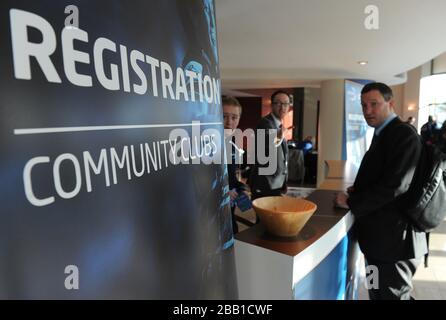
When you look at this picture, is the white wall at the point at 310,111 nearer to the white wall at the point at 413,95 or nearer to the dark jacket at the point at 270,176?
the white wall at the point at 413,95

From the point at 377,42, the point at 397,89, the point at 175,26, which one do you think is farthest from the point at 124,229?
the point at 397,89

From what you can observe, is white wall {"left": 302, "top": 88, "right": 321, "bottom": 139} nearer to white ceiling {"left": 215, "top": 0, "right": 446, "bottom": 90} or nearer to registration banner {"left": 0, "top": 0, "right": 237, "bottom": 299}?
white ceiling {"left": 215, "top": 0, "right": 446, "bottom": 90}

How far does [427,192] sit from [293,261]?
37.9 inches

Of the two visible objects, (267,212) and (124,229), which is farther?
(267,212)

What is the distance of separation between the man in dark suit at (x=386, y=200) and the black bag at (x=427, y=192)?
59 mm

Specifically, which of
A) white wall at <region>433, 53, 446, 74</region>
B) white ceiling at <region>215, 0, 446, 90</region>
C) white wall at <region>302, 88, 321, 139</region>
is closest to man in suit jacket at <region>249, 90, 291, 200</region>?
white ceiling at <region>215, 0, 446, 90</region>

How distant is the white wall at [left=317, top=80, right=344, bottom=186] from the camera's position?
20.5 feet

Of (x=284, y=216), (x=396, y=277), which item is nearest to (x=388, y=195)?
(x=396, y=277)

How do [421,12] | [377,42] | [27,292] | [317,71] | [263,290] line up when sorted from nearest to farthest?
[27,292]
[263,290]
[421,12]
[377,42]
[317,71]

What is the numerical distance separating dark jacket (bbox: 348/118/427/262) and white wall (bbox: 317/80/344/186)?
190 inches

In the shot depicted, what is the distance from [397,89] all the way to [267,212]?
13472mm
